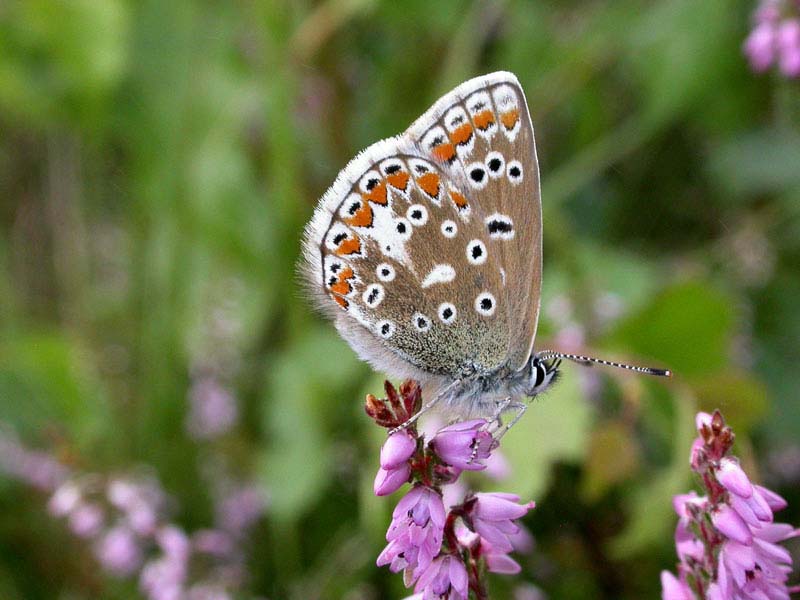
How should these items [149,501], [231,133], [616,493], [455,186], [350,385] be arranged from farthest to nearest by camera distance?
[231,133], [350,385], [149,501], [616,493], [455,186]

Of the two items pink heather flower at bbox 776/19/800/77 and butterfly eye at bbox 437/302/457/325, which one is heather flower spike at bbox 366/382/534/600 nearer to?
butterfly eye at bbox 437/302/457/325

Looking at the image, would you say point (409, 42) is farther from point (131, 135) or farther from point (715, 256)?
point (715, 256)

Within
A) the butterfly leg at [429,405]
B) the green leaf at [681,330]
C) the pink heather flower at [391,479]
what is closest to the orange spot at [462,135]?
the butterfly leg at [429,405]

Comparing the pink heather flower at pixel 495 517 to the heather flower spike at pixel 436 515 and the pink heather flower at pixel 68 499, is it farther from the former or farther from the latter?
the pink heather flower at pixel 68 499

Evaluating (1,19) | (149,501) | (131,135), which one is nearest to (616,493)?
(149,501)

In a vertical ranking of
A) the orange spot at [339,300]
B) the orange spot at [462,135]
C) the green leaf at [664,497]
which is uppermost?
the orange spot at [462,135]

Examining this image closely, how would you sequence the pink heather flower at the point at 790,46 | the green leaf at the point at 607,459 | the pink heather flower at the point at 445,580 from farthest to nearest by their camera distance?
the green leaf at the point at 607,459
the pink heather flower at the point at 790,46
the pink heather flower at the point at 445,580

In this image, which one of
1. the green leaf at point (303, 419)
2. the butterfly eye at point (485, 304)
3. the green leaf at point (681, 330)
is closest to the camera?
the butterfly eye at point (485, 304)
